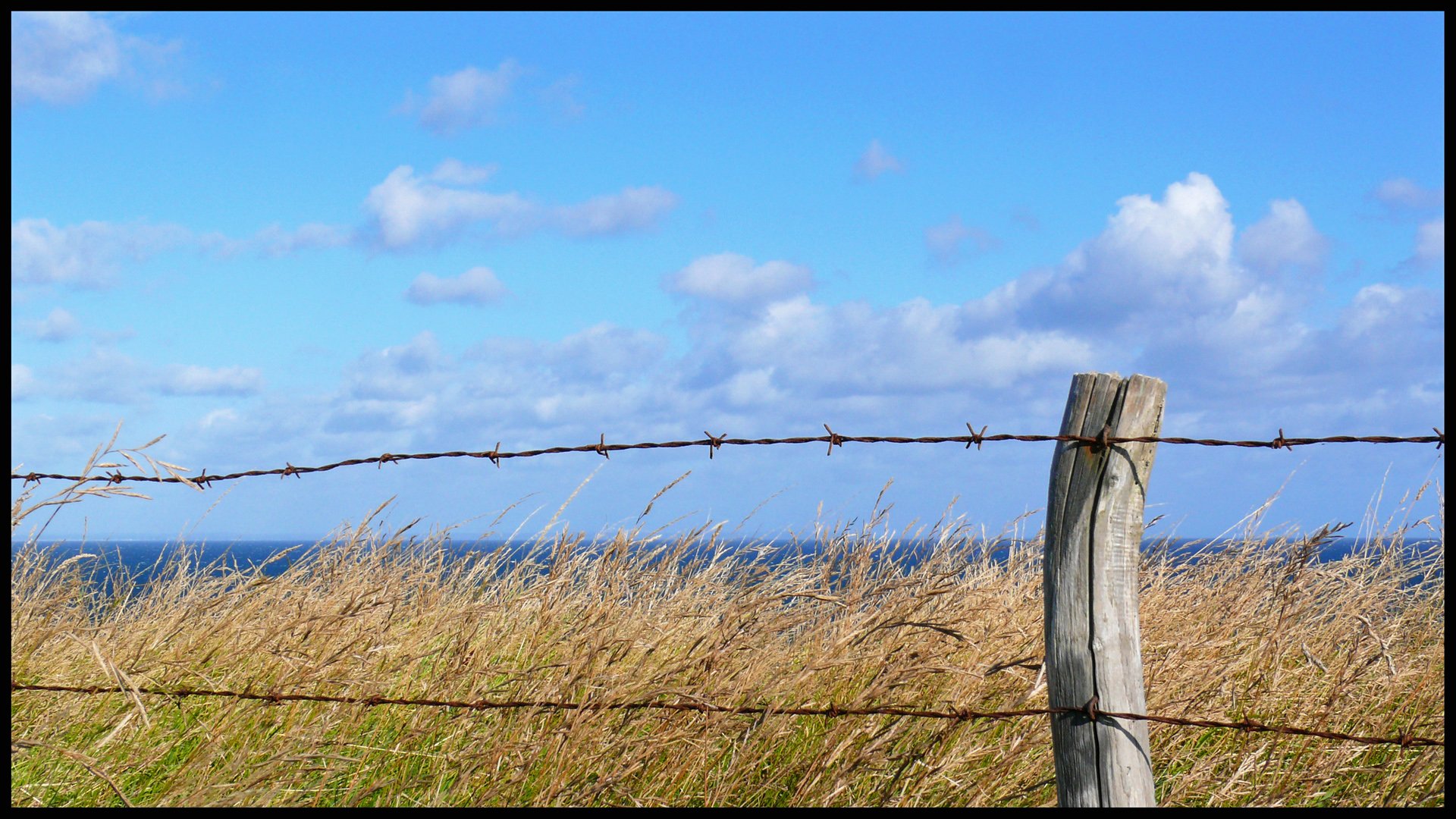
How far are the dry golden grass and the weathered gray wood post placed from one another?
0.33 m

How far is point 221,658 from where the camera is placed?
345 centimetres

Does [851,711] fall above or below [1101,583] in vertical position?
below

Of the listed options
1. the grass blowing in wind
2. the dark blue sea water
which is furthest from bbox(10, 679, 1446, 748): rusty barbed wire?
the dark blue sea water

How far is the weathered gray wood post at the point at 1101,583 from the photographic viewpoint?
208 centimetres

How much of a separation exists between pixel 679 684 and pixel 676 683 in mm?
35

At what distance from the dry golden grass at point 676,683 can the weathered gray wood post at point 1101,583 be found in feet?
1.10

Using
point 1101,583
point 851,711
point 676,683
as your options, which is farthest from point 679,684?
point 1101,583

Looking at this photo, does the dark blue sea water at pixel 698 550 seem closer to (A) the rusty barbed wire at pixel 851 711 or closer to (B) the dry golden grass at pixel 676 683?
(B) the dry golden grass at pixel 676 683

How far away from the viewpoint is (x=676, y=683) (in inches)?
114

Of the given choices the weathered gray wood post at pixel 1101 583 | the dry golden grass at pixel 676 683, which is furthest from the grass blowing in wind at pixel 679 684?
the weathered gray wood post at pixel 1101 583

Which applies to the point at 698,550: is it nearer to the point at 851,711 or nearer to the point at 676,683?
the point at 676,683

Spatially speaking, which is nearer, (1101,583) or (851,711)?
(1101,583)

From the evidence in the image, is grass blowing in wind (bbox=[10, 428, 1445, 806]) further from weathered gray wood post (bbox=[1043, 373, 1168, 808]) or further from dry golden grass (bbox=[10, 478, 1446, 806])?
weathered gray wood post (bbox=[1043, 373, 1168, 808])
